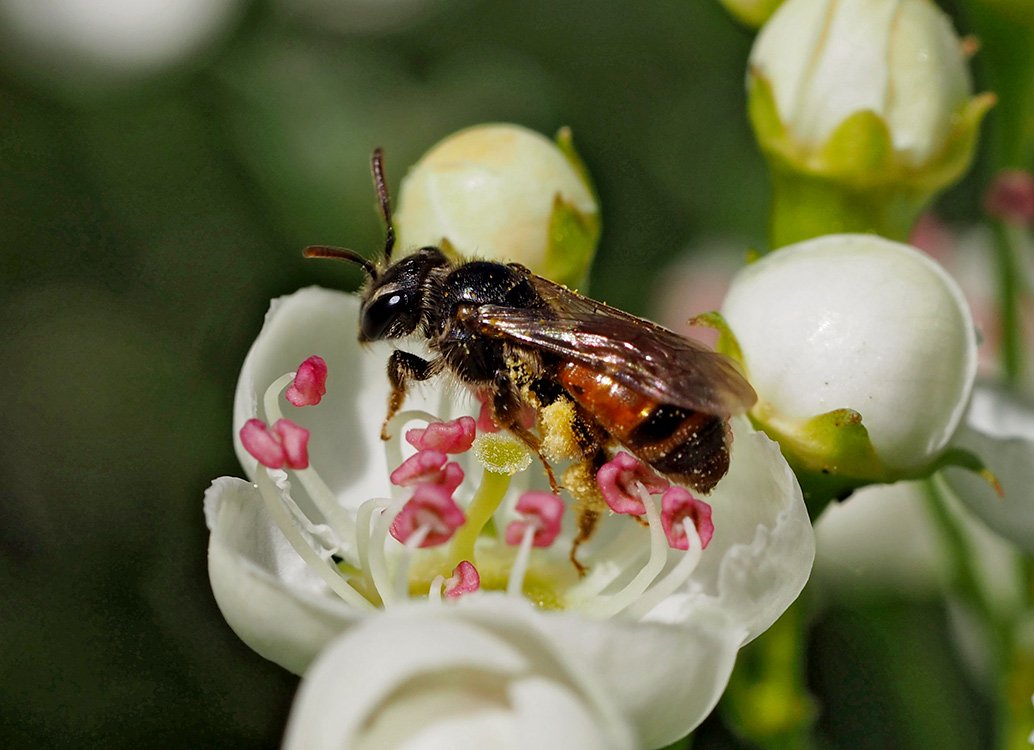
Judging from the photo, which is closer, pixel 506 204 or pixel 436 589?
pixel 436 589

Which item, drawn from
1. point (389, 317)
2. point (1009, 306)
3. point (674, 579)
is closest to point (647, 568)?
point (674, 579)

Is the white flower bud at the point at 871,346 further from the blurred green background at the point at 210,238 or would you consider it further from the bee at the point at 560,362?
the blurred green background at the point at 210,238

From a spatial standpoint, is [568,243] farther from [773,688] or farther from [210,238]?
[210,238]

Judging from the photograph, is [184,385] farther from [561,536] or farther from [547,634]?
[547,634]

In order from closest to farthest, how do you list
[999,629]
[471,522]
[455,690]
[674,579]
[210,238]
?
1. [455,690]
2. [674,579]
3. [471,522]
4. [999,629]
5. [210,238]

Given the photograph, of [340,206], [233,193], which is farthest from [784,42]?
[233,193]
